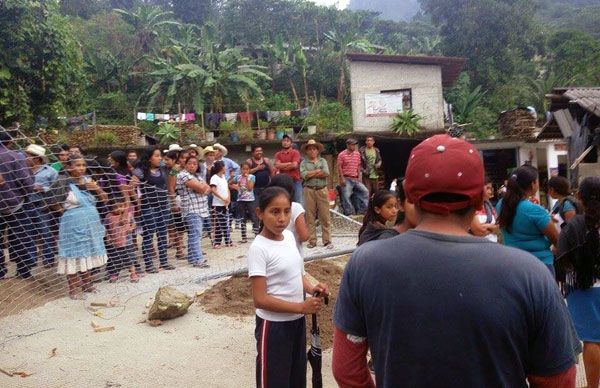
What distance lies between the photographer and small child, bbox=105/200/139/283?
19.7ft

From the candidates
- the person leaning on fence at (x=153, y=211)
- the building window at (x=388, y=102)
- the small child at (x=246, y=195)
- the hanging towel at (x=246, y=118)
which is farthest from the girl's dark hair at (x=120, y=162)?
the building window at (x=388, y=102)

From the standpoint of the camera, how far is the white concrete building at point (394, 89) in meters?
18.1

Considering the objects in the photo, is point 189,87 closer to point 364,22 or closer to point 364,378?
point 364,378

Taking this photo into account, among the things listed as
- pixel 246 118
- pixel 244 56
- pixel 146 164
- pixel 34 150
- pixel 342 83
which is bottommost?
pixel 146 164

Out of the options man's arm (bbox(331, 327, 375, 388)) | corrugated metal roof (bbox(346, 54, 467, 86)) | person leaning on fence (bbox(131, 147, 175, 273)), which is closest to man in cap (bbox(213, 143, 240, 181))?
person leaning on fence (bbox(131, 147, 175, 273))

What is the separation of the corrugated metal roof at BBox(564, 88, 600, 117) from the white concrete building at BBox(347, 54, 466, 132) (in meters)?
9.97

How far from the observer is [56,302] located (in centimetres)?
530

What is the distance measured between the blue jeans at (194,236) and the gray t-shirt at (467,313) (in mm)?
5527

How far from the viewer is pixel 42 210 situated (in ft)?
18.9

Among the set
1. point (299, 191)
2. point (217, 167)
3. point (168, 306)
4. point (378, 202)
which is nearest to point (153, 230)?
point (217, 167)

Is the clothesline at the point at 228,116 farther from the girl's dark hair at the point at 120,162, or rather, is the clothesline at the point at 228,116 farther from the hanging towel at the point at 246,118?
the girl's dark hair at the point at 120,162

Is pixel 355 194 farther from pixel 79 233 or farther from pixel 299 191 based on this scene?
pixel 79 233

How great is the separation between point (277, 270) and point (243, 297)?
2.89 m

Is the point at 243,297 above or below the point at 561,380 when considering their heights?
below
